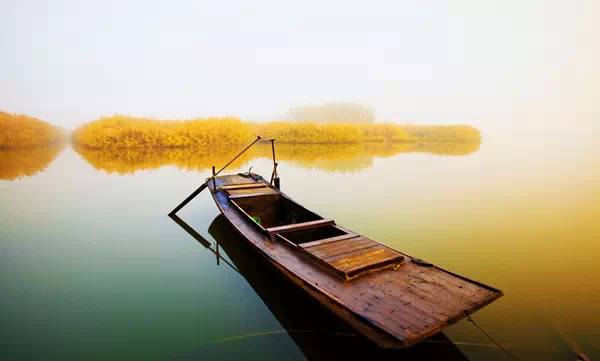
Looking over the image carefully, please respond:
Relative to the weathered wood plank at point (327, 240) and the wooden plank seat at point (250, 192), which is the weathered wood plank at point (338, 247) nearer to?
the weathered wood plank at point (327, 240)

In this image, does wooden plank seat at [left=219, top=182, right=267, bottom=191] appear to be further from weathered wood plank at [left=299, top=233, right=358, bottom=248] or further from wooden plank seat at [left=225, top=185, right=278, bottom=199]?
weathered wood plank at [left=299, top=233, right=358, bottom=248]

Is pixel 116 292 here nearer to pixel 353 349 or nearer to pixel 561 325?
pixel 353 349

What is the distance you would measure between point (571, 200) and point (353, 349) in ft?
40.1

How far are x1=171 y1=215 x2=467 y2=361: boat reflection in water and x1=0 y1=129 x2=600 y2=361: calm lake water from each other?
23 mm

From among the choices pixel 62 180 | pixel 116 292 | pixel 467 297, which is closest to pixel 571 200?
pixel 467 297

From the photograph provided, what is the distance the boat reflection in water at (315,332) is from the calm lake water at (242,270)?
23 mm

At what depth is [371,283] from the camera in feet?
15.0

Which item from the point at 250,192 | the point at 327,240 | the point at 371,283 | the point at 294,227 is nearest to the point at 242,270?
the point at 294,227

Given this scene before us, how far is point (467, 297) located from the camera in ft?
13.4

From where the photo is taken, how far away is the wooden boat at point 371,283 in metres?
3.67

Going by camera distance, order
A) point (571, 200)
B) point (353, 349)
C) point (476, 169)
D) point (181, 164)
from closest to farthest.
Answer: point (353, 349), point (571, 200), point (476, 169), point (181, 164)

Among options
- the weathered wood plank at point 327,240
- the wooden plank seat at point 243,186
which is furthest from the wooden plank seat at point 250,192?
the weathered wood plank at point 327,240

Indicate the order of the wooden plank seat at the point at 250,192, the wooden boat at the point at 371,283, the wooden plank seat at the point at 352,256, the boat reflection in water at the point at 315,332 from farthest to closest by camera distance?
the wooden plank seat at the point at 250,192, the wooden plank seat at the point at 352,256, the boat reflection in water at the point at 315,332, the wooden boat at the point at 371,283

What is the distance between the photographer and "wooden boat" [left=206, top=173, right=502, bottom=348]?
3.67 metres
